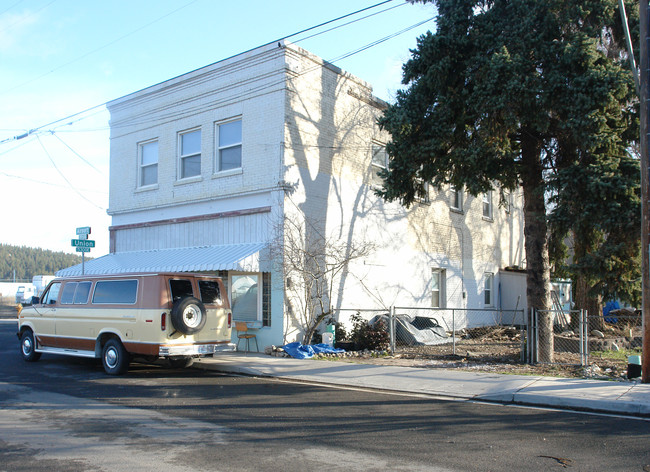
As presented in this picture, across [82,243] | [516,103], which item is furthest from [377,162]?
[82,243]

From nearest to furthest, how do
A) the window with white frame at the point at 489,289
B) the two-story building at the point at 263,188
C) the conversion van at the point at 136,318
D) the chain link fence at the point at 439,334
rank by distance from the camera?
the conversion van at the point at 136,318 → the chain link fence at the point at 439,334 → the two-story building at the point at 263,188 → the window with white frame at the point at 489,289

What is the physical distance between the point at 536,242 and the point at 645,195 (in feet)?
11.0

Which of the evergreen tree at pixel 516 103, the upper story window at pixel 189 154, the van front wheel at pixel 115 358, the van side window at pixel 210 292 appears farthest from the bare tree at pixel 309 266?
the van front wheel at pixel 115 358

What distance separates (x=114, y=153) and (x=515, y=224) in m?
17.5

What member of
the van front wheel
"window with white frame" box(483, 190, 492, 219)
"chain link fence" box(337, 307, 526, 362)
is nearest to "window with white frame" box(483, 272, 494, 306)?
"chain link fence" box(337, 307, 526, 362)

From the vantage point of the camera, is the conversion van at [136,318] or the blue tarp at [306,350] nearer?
the conversion van at [136,318]

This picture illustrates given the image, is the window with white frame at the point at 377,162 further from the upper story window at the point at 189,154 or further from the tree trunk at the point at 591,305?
the tree trunk at the point at 591,305

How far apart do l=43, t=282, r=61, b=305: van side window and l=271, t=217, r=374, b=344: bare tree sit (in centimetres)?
528

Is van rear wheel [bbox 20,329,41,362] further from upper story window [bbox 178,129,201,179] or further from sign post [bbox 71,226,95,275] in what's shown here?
upper story window [bbox 178,129,201,179]

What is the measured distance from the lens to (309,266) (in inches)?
623

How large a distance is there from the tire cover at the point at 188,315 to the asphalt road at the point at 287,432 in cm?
133

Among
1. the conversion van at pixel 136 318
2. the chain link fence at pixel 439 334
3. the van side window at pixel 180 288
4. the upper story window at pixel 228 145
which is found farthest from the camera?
the upper story window at pixel 228 145

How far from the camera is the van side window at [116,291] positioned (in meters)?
12.2

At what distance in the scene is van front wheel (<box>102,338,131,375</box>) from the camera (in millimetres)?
12086
